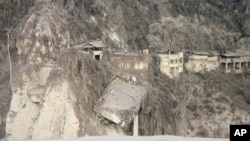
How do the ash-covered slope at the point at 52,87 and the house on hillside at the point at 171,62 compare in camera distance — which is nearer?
the ash-covered slope at the point at 52,87

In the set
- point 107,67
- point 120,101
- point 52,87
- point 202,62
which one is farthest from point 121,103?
point 202,62

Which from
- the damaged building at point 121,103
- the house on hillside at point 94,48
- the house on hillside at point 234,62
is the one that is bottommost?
the damaged building at point 121,103

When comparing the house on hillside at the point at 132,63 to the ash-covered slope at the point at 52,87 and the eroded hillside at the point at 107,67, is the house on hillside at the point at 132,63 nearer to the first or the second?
the eroded hillside at the point at 107,67

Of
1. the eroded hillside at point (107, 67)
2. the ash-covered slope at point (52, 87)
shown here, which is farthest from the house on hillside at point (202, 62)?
the ash-covered slope at point (52, 87)

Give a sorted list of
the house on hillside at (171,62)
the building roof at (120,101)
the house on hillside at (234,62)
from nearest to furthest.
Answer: the building roof at (120,101) < the house on hillside at (171,62) < the house on hillside at (234,62)

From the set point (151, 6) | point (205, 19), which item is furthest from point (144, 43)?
point (205, 19)
